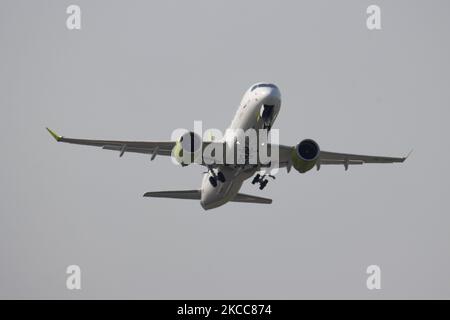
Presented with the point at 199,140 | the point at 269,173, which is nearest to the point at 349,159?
the point at 269,173

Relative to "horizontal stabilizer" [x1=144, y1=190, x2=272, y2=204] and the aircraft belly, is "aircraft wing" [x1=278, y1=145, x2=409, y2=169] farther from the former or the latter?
"horizontal stabilizer" [x1=144, y1=190, x2=272, y2=204]

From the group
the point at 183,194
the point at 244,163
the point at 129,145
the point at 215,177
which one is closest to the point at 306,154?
the point at 244,163

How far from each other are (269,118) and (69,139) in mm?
11640

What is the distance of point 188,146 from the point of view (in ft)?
152

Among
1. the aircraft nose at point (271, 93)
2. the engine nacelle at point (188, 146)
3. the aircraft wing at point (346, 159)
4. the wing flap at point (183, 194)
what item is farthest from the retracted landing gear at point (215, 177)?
the aircraft nose at point (271, 93)

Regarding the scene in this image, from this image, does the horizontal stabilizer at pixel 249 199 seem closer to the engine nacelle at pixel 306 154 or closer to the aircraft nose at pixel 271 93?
the engine nacelle at pixel 306 154

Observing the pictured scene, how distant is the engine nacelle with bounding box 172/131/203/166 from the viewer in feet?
152

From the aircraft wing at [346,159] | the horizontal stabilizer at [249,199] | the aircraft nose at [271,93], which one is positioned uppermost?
the aircraft nose at [271,93]

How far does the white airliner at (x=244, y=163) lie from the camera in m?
47.1

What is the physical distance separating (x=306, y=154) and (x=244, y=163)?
3689 mm

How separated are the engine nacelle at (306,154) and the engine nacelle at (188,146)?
231 inches

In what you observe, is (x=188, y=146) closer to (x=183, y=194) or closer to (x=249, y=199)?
(x=183, y=194)

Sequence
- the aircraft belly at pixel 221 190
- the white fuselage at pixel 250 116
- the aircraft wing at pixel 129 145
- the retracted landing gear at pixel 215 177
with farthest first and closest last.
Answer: the aircraft belly at pixel 221 190
the retracted landing gear at pixel 215 177
the aircraft wing at pixel 129 145
the white fuselage at pixel 250 116

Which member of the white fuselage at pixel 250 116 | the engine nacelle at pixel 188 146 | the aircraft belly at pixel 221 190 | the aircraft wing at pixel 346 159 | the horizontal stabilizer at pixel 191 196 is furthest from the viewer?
the horizontal stabilizer at pixel 191 196
